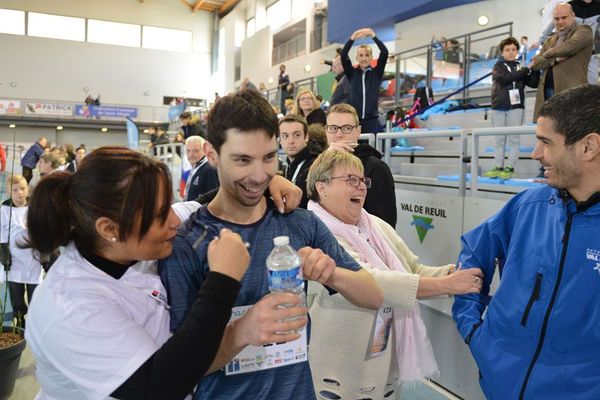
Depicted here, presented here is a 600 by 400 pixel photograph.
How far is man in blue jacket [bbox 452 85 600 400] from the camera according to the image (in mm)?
1344

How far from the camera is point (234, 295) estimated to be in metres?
0.97

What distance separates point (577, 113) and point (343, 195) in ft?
2.91

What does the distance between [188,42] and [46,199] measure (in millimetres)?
27529

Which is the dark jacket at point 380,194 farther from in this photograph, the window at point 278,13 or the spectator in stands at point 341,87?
the window at point 278,13

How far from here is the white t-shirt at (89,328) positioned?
0.93 metres

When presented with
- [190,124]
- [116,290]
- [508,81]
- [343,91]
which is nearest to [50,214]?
[116,290]

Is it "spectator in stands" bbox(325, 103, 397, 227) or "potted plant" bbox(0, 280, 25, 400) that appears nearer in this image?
"spectator in stands" bbox(325, 103, 397, 227)

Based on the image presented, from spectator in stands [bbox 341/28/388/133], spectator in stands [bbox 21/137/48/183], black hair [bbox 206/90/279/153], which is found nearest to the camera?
black hair [bbox 206/90/279/153]

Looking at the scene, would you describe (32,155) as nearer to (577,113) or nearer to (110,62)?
(577,113)

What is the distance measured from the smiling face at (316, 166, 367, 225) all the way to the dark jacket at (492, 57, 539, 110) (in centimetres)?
433

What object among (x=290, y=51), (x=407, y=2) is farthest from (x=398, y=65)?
(x=290, y=51)

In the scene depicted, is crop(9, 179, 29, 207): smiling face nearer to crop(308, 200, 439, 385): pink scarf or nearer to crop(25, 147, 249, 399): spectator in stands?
crop(308, 200, 439, 385): pink scarf

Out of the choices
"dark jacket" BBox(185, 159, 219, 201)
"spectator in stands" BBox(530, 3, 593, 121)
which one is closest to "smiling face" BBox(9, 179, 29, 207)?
"dark jacket" BBox(185, 159, 219, 201)

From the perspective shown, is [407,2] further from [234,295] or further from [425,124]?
[234,295]
